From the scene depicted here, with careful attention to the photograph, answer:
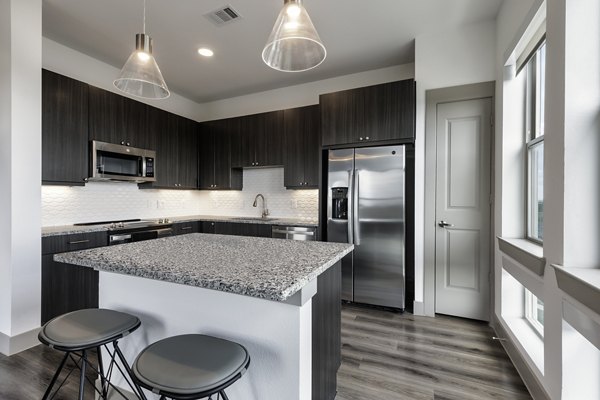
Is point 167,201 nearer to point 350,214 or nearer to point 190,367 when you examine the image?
point 350,214

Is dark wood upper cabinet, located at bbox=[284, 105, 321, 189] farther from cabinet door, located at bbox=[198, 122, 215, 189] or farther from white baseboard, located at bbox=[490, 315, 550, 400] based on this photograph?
white baseboard, located at bbox=[490, 315, 550, 400]

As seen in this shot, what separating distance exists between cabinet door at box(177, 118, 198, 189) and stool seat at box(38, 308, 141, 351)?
3040 mm

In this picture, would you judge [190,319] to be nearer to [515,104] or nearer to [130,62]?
[130,62]

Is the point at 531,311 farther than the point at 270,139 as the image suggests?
No

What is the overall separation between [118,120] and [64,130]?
24.6 inches

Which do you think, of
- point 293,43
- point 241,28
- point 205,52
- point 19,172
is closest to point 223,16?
point 241,28

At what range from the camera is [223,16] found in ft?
8.38

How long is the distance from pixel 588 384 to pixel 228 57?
396 cm

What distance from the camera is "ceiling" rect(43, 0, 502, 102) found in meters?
2.43

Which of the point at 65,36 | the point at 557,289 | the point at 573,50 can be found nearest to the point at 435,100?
the point at 573,50

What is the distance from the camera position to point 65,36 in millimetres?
2900

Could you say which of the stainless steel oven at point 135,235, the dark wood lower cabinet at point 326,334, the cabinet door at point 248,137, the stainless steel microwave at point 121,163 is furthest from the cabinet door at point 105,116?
the dark wood lower cabinet at point 326,334

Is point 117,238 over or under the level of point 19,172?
under

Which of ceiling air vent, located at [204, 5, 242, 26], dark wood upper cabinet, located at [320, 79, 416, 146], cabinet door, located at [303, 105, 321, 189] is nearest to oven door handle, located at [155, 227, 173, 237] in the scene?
cabinet door, located at [303, 105, 321, 189]
